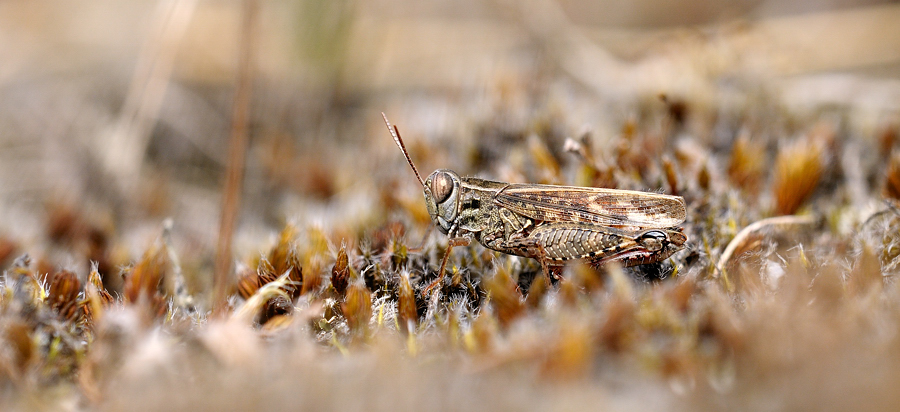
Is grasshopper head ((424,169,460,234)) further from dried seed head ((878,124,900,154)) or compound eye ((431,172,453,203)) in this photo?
dried seed head ((878,124,900,154))

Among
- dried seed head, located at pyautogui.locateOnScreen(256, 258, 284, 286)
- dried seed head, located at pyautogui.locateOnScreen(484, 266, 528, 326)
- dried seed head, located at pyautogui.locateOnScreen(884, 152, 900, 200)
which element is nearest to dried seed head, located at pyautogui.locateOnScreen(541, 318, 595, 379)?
dried seed head, located at pyautogui.locateOnScreen(484, 266, 528, 326)

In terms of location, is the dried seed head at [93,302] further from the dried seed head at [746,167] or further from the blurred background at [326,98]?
the dried seed head at [746,167]

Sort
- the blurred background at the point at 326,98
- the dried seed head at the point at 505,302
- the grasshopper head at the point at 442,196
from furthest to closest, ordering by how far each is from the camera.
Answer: the blurred background at the point at 326,98 < the grasshopper head at the point at 442,196 < the dried seed head at the point at 505,302

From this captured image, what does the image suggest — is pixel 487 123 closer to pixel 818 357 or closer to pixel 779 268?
pixel 779 268

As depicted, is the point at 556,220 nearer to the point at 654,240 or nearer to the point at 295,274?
the point at 654,240

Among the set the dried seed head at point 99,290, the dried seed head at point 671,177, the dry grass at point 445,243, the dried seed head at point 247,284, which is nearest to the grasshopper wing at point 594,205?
the dry grass at point 445,243

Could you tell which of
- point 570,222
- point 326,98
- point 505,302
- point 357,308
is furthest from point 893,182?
point 326,98
